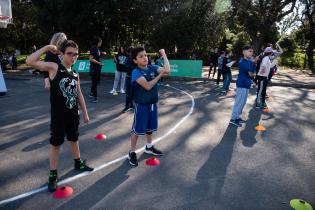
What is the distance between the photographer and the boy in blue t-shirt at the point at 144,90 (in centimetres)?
447

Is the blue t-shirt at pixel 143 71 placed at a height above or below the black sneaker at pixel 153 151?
above

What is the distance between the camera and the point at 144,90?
465 centimetres

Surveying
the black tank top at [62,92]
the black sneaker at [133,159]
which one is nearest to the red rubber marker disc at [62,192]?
Answer: the black tank top at [62,92]

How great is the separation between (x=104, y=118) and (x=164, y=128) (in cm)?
180

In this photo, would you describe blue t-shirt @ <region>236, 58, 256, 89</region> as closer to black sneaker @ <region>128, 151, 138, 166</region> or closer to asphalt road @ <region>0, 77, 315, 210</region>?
asphalt road @ <region>0, 77, 315, 210</region>

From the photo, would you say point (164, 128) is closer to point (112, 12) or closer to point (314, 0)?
point (112, 12)

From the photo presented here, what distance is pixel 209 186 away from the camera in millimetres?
4188

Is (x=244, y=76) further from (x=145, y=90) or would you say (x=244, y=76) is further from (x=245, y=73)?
(x=145, y=90)

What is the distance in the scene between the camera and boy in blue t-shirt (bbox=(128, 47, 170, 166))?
4.47 metres

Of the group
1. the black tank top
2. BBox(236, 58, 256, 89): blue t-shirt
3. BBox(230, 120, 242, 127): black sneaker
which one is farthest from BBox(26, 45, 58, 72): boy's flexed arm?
BBox(230, 120, 242, 127): black sneaker

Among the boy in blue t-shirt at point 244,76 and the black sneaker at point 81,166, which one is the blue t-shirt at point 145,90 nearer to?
Answer: the black sneaker at point 81,166

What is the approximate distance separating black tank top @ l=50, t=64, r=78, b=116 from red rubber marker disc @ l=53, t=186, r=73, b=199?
992mm

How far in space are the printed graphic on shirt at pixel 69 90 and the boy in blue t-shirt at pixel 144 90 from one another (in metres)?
0.95

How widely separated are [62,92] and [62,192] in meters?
1.30
